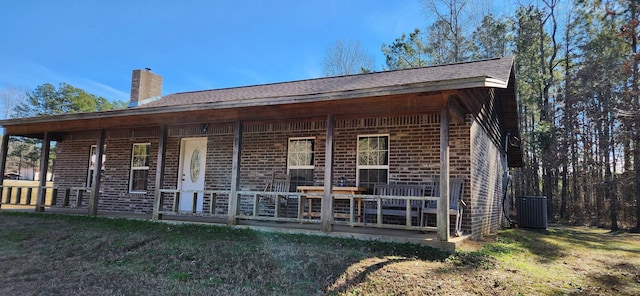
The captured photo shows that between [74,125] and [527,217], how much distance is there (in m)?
13.2

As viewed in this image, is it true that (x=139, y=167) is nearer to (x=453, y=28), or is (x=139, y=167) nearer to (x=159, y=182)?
(x=159, y=182)

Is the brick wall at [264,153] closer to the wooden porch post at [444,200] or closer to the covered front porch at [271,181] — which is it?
the covered front porch at [271,181]

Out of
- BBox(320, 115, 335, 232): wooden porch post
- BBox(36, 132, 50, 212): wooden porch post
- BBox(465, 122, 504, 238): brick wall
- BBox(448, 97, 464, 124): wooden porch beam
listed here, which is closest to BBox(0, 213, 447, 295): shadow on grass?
BBox(320, 115, 335, 232): wooden porch post

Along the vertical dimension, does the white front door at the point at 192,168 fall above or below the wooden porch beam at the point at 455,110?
below

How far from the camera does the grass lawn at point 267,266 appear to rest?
4.39 m

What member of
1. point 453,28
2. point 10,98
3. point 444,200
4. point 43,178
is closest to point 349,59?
point 453,28

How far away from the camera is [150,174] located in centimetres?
1057

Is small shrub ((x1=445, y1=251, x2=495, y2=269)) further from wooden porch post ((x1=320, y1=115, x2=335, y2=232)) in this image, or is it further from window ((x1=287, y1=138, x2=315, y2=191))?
window ((x1=287, y1=138, x2=315, y2=191))

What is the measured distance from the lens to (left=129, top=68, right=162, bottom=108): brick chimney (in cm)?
1293

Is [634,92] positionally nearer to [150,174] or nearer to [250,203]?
[250,203]

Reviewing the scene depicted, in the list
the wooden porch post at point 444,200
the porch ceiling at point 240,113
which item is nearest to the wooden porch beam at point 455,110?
the porch ceiling at point 240,113

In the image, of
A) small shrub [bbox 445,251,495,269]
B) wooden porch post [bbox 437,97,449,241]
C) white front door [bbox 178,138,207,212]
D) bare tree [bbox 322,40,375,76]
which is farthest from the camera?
bare tree [bbox 322,40,375,76]

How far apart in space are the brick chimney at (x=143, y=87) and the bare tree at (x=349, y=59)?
15.1m

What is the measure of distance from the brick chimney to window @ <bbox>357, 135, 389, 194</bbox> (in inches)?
329
